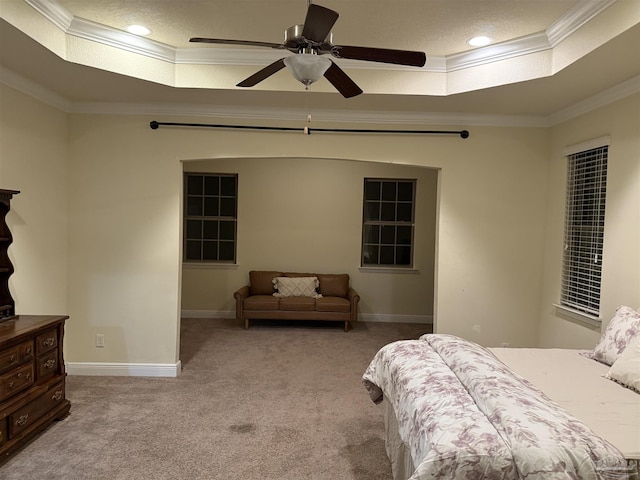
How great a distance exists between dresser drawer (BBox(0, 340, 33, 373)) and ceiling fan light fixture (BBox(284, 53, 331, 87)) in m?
2.51

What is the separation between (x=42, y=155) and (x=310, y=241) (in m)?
4.15

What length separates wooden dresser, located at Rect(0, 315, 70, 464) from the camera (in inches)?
112

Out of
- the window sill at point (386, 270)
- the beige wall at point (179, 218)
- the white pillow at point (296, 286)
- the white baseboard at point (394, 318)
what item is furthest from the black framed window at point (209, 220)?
the beige wall at point (179, 218)

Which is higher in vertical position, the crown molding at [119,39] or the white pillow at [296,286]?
the crown molding at [119,39]

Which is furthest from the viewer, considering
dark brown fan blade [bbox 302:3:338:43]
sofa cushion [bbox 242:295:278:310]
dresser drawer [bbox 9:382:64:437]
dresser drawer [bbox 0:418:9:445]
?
sofa cushion [bbox 242:295:278:310]

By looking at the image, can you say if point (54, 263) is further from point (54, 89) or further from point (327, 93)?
point (327, 93)

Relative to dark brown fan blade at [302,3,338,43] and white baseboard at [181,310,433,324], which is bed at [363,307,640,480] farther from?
white baseboard at [181,310,433,324]

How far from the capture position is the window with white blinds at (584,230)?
377 centimetres

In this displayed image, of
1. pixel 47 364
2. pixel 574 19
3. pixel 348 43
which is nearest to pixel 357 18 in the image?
pixel 348 43

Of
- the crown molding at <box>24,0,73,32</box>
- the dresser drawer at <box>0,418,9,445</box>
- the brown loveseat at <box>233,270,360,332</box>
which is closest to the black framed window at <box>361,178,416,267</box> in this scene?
the brown loveseat at <box>233,270,360,332</box>

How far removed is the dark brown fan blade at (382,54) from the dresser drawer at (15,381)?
2.81 m

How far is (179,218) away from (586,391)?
12.0 ft

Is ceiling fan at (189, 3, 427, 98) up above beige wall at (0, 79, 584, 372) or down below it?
above

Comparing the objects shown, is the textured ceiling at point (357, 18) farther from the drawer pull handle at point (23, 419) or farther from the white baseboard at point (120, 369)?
the white baseboard at point (120, 369)
